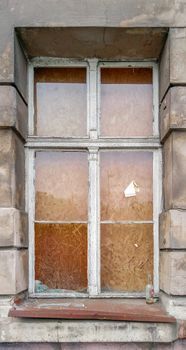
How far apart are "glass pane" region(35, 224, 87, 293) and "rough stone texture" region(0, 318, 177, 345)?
39 cm

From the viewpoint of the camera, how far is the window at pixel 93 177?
364cm

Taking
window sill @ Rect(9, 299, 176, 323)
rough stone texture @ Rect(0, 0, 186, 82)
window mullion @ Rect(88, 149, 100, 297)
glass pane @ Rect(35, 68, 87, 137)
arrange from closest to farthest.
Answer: window sill @ Rect(9, 299, 176, 323) < rough stone texture @ Rect(0, 0, 186, 82) < window mullion @ Rect(88, 149, 100, 297) < glass pane @ Rect(35, 68, 87, 137)

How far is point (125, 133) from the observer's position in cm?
371

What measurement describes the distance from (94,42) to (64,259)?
1677mm

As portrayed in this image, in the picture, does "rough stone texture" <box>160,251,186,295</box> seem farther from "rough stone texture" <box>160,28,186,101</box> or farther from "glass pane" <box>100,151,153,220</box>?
"rough stone texture" <box>160,28,186,101</box>

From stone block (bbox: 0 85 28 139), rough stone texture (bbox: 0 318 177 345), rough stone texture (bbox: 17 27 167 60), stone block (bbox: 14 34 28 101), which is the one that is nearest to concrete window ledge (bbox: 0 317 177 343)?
rough stone texture (bbox: 0 318 177 345)

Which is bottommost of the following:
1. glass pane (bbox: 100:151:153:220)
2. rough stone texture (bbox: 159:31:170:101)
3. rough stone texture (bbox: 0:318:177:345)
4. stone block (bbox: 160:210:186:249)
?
rough stone texture (bbox: 0:318:177:345)

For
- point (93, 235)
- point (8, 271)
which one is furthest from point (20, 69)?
point (8, 271)

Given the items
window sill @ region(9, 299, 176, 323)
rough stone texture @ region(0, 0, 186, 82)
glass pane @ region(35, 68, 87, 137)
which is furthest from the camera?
glass pane @ region(35, 68, 87, 137)

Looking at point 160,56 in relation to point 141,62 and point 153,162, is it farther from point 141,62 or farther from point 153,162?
point 153,162

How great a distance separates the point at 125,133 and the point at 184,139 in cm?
55

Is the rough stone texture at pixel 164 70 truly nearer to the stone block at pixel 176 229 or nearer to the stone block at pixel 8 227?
the stone block at pixel 176 229

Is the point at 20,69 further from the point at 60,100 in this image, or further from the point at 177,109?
the point at 177,109

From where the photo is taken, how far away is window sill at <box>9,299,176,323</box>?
3227 millimetres
